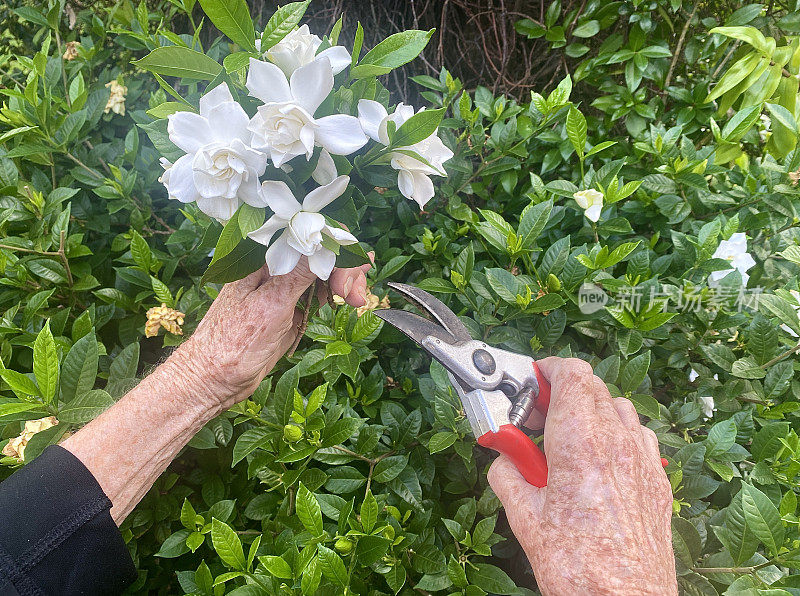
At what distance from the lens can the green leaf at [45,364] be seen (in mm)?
1124

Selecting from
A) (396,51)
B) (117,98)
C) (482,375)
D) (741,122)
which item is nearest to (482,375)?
(482,375)

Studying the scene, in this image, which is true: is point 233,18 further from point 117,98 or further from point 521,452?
point 117,98

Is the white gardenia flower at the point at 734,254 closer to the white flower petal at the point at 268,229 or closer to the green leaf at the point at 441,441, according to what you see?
the green leaf at the point at 441,441

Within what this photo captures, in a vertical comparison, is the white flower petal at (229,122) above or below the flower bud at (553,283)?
above

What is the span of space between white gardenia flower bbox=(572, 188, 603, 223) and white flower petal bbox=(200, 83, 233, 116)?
978mm

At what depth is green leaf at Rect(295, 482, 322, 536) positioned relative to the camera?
3.49ft

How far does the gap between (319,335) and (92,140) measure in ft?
4.57

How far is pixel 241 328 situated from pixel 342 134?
0.46 meters

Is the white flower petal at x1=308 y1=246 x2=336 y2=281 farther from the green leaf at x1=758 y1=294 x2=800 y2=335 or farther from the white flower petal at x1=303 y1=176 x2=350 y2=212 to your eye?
the green leaf at x1=758 y1=294 x2=800 y2=335

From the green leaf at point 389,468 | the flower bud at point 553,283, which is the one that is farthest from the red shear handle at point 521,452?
the flower bud at point 553,283

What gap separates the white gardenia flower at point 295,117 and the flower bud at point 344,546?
0.79m

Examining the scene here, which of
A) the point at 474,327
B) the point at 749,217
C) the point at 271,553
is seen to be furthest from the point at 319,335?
the point at 749,217

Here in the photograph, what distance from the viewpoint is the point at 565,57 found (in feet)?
7.11

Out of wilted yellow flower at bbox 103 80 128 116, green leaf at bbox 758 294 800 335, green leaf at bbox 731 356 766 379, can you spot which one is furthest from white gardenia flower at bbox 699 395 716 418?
wilted yellow flower at bbox 103 80 128 116
